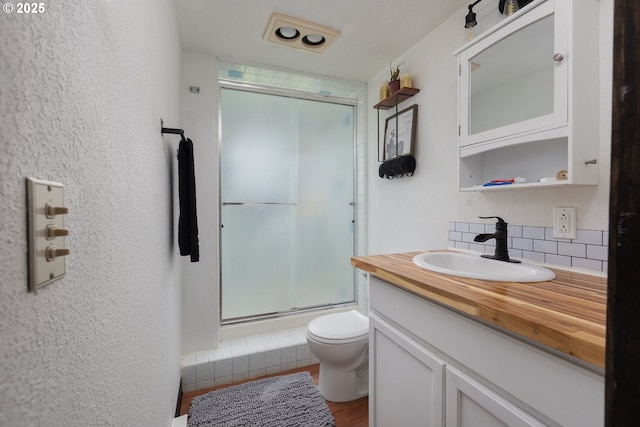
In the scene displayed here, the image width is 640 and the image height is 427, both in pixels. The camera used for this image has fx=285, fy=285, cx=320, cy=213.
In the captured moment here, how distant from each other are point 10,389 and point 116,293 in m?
0.37

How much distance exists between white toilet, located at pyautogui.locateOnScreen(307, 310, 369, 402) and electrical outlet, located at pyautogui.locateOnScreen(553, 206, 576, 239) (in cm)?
115

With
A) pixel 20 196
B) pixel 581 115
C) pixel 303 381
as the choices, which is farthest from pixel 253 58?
pixel 303 381

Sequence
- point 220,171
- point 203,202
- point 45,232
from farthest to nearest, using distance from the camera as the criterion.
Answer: point 220,171
point 203,202
point 45,232

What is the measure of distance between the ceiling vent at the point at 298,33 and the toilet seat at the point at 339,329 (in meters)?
1.92

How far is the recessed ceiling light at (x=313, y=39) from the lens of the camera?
1.93 m

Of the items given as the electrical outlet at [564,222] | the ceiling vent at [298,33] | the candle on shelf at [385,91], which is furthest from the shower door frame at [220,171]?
the electrical outlet at [564,222]

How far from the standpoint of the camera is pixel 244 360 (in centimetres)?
207

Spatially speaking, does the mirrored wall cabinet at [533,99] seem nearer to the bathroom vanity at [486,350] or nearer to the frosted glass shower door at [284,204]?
the bathroom vanity at [486,350]

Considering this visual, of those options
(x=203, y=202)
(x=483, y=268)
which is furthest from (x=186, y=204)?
(x=483, y=268)

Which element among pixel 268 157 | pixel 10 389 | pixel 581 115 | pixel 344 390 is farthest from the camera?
pixel 268 157

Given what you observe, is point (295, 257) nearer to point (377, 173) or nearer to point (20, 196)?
point (377, 173)

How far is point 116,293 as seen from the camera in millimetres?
636

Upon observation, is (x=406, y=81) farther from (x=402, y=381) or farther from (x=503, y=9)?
(x=402, y=381)

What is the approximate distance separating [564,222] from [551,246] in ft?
0.38
